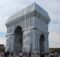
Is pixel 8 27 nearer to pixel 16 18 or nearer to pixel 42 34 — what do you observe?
pixel 16 18

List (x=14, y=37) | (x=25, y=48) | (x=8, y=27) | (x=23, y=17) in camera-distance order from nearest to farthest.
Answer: (x=25, y=48) < (x=23, y=17) < (x=14, y=37) < (x=8, y=27)

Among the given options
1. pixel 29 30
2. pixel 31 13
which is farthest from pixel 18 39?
A: pixel 31 13

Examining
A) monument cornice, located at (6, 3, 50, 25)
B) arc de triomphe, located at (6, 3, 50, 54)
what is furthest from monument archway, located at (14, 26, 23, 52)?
monument cornice, located at (6, 3, 50, 25)

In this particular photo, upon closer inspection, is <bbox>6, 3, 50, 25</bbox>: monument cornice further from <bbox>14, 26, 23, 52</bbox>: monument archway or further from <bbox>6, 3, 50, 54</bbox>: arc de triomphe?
<bbox>14, 26, 23, 52</bbox>: monument archway

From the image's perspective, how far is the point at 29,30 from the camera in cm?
1622

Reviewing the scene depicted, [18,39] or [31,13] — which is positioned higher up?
[31,13]

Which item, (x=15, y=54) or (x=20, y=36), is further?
(x=20, y=36)

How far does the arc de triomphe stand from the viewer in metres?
15.8

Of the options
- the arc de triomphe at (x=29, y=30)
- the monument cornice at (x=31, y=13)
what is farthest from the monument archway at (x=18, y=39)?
the monument cornice at (x=31, y=13)

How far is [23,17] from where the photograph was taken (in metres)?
17.4

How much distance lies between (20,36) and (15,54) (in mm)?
3129

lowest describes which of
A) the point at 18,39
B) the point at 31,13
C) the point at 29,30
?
the point at 18,39

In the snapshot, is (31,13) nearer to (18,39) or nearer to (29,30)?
(29,30)

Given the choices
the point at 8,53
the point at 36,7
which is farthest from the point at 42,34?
the point at 8,53
